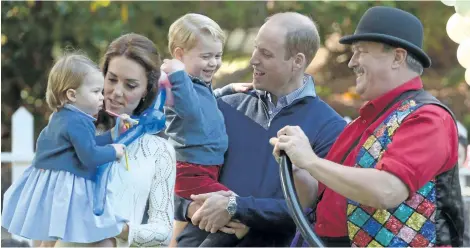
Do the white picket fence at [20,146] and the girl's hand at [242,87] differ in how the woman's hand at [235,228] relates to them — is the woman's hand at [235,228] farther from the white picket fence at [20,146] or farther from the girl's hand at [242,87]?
the white picket fence at [20,146]

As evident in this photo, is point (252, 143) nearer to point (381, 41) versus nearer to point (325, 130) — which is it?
point (325, 130)

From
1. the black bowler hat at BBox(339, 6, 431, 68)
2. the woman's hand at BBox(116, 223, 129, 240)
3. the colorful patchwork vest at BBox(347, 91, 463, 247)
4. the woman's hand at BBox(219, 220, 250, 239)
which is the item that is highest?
the black bowler hat at BBox(339, 6, 431, 68)

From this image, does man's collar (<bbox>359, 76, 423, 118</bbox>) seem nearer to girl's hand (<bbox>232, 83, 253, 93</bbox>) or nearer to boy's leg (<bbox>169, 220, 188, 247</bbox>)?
girl's hand (<bbox>232, 83, 253, 93</bbox>)

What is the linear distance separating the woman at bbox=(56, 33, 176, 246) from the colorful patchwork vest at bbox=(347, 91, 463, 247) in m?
0.70

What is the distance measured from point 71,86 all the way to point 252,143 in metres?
0.82

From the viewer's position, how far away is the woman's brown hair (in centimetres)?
392

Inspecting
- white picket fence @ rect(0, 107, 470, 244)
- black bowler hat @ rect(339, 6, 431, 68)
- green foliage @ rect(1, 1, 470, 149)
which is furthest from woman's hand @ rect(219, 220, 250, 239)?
green foliage @ rect(1, 1, 470, 149)

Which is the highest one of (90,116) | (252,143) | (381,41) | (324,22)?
(381,41)

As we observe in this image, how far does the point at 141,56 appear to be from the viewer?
154 inches

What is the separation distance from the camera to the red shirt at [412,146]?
3.35m

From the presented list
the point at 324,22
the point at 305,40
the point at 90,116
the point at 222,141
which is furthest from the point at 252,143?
the point at 324,22

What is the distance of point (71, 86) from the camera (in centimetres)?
376

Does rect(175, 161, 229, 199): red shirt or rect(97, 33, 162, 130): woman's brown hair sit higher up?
rect(97, 33, 162, 130): woman's brown hair

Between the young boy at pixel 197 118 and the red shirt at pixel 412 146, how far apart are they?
0.69 meters
